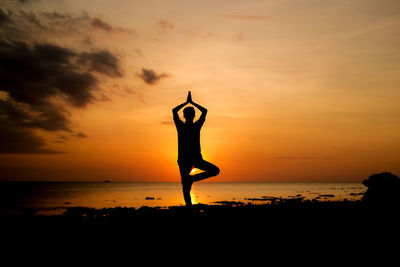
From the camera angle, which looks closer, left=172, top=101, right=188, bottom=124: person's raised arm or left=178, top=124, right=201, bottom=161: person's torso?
left=178, top=124, right=201, bottom=161: person's torso

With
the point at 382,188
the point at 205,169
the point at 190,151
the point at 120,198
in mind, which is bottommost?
the point at 120,198

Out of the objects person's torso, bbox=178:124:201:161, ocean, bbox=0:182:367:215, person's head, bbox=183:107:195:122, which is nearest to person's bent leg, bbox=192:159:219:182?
person's torso, bbox=178:124:201:161

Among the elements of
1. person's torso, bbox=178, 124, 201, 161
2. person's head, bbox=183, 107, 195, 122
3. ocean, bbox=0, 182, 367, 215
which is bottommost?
ocean, bbox=0, 182, 367, 215

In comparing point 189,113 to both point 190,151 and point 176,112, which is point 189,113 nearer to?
point 176,112

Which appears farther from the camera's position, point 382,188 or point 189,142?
point 382,188

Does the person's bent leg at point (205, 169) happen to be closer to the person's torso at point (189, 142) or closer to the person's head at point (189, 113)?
the person's torso at point (189, 142)

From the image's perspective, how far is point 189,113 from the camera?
8391 millimetres

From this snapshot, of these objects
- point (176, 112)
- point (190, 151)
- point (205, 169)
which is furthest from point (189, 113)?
point (205, 169)

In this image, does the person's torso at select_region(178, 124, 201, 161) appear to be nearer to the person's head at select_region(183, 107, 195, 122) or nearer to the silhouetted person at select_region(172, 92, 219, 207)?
the silhouetted person at select_region(172, 92, 219, 207)

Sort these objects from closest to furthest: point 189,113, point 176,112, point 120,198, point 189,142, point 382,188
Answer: point 189,142 < point 189,113 < point 176,112 < point 382,188 < point 120,198

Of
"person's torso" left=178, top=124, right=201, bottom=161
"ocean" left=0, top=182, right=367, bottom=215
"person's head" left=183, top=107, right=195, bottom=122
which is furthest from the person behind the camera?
"ocean" left=0, top=182, right=367, bottom=215

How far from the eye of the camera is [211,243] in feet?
17.9

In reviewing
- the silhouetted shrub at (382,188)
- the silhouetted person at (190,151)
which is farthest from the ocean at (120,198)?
the silhouetted person at (190,151)

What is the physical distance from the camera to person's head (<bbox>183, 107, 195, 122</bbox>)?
838 centimetres
